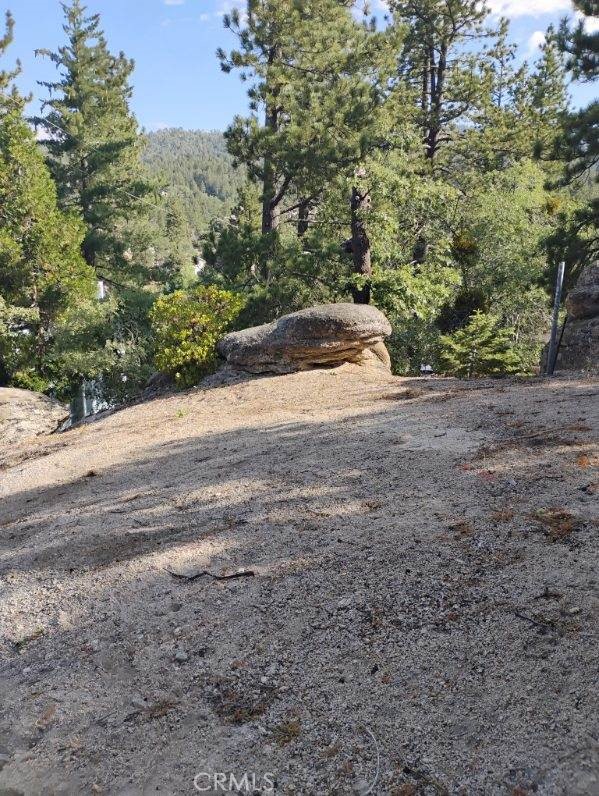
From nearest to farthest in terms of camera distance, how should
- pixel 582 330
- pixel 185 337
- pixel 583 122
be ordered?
pixel 582 330
pixel 185 337
pixel 583 122

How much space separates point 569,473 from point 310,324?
6.24m

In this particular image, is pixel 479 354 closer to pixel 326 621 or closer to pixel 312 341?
pixel 312 341

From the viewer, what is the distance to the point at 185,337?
35.1 ft

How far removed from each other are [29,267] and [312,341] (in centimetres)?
1085

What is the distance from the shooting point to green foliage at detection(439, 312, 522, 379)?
9594 millimetres

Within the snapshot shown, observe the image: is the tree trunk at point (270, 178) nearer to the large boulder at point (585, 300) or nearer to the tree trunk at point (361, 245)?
the tree trunk at point (361, 245)

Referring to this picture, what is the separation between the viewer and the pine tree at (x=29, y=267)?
17.0 meters

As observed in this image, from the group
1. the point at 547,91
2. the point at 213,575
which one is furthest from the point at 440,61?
the point at 213,575

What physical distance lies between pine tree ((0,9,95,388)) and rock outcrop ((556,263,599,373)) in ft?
42.8

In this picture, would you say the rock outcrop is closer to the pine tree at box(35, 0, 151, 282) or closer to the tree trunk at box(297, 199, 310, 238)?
the tree trunk at box(297, 199, 310, 238)

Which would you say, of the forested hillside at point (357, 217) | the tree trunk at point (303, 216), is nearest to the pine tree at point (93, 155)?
the forested hillside at point (357, 217)

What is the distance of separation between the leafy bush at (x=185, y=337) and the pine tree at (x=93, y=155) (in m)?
14.6

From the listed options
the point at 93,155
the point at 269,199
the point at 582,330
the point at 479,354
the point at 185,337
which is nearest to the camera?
the point at 479,354

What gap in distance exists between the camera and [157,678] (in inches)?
112
